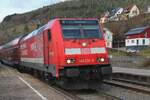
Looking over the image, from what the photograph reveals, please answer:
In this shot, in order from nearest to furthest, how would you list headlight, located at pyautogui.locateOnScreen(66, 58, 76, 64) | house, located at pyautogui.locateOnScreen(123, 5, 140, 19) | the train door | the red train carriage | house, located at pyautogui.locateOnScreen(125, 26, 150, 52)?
1. headlight, located at pyautogui.locateOnScreen(66, 58, 76, 64)
2. the train door
3. the red train carriage
4. house, located at pyautogui.locateOnScreen(125, 26, 150, 52)
5. house, located at pyautogui.locateOnScreen(123, 5, 140, 19)

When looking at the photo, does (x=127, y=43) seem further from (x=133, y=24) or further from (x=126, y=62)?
(x=126, y=62)

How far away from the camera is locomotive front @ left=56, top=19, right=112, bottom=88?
16625 millimetres

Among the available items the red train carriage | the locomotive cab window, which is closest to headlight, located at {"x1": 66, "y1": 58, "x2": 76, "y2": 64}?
the locomotive cab window

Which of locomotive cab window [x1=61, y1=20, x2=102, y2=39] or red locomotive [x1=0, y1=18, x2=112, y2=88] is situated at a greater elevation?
locomotive cab window [x1=61, y1=20, x2=102, y2=39]

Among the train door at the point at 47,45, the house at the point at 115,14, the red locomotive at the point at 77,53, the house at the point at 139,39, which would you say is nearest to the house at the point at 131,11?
the house at the point at 115,14

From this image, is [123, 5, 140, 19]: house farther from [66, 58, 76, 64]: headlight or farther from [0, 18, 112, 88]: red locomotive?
[66, 58, 76, 64]: headlight

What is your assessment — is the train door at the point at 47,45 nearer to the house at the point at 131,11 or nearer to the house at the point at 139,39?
the house at the point at 139,39

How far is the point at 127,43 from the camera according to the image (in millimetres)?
102625

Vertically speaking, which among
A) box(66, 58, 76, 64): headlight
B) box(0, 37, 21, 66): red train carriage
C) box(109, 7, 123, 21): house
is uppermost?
box(109, 7, 123, 21): house

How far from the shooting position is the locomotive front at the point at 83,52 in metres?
16.6

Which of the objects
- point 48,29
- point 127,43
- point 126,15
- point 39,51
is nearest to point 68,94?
point 48,29

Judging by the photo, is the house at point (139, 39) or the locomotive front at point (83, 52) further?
the house at point (139, 39)

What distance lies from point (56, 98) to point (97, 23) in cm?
435

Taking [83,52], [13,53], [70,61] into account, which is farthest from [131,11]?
[70,61]
